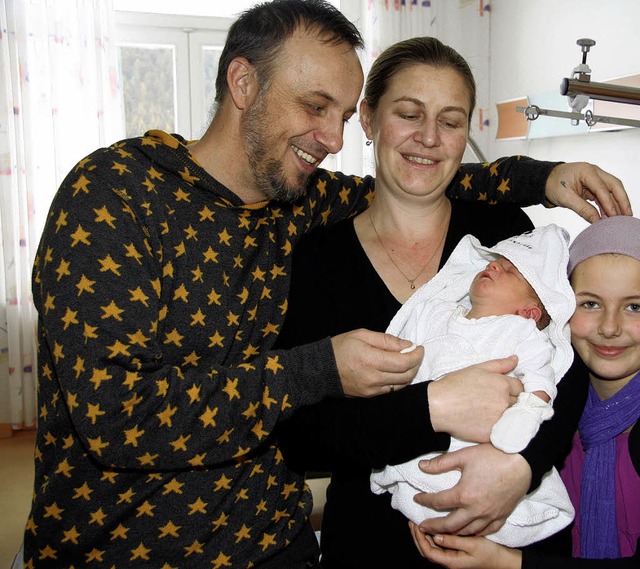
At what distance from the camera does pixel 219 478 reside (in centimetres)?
134

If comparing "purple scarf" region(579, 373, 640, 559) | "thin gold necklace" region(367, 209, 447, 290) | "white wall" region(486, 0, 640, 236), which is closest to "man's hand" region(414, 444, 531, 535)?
"purple scarf" region(579, 373, 640, 559)

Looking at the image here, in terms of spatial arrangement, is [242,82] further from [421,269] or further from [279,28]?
[421,269]

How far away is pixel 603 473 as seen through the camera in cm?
134

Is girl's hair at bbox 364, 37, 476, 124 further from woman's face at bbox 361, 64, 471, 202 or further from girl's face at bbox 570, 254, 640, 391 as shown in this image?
girl's face at bbox 570, 254, 640, 391

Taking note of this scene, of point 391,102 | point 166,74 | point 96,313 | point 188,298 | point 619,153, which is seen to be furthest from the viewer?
point 166,74

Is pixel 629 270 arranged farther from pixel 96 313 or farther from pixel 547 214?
pixel 547 214

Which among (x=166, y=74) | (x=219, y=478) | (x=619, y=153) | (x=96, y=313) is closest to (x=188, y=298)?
(x=96, y=313)

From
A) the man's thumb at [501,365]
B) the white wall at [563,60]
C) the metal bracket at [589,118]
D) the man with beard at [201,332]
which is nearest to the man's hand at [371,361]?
the man with beard at [201,332]

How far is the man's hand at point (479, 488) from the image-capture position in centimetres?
114

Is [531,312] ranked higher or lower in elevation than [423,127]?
lower

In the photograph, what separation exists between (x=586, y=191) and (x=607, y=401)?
0.51m

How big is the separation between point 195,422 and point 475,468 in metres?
0.51

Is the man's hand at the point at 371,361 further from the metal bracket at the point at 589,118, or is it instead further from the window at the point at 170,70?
the window at the point at 170,70

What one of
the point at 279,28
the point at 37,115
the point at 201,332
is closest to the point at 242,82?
the point at 279,28
